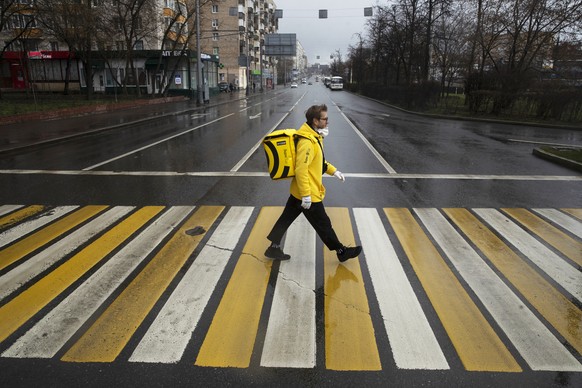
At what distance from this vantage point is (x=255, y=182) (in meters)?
8.88

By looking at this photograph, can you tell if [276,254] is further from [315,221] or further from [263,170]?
[263,170]

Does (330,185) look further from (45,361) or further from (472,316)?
(45,361)

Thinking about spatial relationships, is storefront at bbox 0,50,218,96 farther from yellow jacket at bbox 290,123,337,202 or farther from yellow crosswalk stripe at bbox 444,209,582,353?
yellow jacket at bbox 290,123,337,202

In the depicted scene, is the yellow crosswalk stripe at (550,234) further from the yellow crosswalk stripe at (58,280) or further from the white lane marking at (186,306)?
the yellow crosswalk stripe at (58,280)

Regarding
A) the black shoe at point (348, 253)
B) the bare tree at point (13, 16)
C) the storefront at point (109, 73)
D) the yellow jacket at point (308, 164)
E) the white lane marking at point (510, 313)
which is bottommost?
the white lane marking at point (510, 313)

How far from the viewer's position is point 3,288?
424cm

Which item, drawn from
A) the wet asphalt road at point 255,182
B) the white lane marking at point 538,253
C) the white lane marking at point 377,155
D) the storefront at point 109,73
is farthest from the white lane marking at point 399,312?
the storefront at point 109,73

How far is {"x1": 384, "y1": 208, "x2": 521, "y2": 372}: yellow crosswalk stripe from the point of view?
126 inches

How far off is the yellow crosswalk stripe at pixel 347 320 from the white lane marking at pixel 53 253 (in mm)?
3123

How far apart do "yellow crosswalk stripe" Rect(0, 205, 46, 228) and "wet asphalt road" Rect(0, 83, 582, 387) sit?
397mm

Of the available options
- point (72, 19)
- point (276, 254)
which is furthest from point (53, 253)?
point (72, 19)

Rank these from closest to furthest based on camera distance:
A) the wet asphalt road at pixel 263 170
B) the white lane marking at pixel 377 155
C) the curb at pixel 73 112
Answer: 1. the wet asphalt road at pixel 263 170
2. the white lane marking at pixel 377 155
3. the curb at pixel 73 112

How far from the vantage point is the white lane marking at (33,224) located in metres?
5.70

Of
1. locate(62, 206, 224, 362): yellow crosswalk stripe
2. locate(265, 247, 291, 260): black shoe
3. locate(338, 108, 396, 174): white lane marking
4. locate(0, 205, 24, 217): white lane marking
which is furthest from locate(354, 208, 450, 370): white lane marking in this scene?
locate(0, 205, 24, 217): white lane marking
